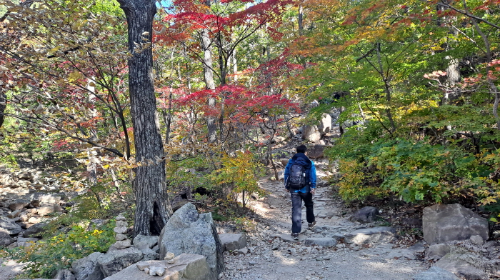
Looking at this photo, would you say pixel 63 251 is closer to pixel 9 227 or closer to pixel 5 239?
pixel 5 239

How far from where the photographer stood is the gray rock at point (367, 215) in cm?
652

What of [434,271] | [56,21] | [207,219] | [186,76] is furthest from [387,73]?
[186,76]

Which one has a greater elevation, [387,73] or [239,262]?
[387,73]

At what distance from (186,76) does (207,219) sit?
30.4 feet

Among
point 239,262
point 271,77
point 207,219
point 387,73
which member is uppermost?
point 271,77

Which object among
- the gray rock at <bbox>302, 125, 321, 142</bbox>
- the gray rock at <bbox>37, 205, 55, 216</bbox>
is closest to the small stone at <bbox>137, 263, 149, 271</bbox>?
the gray rock at <bbox>37, 205, 55, 216</bbox>

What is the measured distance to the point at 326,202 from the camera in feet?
30.8

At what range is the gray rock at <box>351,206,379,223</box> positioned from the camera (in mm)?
6520

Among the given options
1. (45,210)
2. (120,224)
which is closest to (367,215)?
(120,224)

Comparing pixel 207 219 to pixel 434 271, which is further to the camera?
pixel 207 219

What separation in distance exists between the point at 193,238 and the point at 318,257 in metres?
2.04

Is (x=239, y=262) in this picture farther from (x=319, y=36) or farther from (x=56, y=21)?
(x=319, y=36)

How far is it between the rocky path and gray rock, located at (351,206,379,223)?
0.51 feet

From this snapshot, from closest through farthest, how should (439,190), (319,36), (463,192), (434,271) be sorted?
(434,271)
(439,190)
(463,192)
(319,36)
